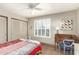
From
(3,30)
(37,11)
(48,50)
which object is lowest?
(48,50)

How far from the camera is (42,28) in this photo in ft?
3.70

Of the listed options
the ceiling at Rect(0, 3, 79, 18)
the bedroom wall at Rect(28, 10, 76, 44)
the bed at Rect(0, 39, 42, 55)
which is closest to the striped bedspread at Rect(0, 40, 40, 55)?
the bed at Rect(0, 39, 42, 55)

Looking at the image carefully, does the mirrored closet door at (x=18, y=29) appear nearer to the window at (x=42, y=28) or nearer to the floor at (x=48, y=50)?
the window at (x=42, y=28)

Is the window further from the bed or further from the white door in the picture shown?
the white door

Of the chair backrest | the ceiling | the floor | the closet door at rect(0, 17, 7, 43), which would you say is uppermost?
the ceiling

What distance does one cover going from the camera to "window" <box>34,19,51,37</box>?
1123mm

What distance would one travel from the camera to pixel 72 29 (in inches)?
40.6

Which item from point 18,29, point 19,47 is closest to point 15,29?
point 18,29

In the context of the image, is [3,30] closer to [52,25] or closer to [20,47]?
[20,47]

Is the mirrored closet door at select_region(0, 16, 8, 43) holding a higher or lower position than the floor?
higher

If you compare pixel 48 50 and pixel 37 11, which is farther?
pixel 48 50

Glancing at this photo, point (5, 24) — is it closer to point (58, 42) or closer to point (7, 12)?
point (7, 12)

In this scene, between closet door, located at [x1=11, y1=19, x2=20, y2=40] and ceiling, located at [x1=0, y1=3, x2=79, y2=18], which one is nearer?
ceiling, located at [x1=0, y1=3, x2=79, y2=18]

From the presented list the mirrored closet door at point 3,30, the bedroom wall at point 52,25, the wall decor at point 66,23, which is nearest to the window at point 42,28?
the bedroom wall at point 52,25
